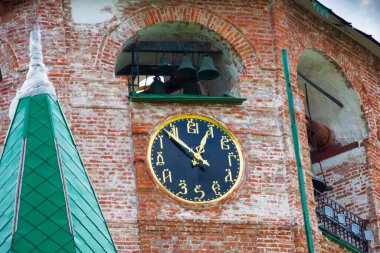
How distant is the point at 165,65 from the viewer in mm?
30328

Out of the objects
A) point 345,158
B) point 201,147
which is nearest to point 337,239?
point 345,158

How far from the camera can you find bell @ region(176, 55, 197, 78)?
30.1 m

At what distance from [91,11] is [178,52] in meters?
1.56

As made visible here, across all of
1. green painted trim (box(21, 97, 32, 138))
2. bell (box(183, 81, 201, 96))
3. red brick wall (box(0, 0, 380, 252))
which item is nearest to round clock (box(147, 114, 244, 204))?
red brick wall (box(0, 0, 380, 252))

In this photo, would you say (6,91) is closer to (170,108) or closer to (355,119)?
(170,108)

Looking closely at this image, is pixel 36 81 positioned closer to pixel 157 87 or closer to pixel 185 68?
pixel 185 68

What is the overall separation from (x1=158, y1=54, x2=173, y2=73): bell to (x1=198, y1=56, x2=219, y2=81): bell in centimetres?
57

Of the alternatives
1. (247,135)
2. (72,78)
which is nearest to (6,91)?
(72,78)

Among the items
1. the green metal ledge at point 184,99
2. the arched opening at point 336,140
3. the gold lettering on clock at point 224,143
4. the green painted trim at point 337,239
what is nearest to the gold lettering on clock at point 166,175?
the gold lettering on clock at point 224,143

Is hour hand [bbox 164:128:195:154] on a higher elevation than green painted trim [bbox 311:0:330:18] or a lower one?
lower

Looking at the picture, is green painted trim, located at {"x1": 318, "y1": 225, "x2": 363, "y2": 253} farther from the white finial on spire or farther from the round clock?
the white finial on spire

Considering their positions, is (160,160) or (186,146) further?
(186,146)

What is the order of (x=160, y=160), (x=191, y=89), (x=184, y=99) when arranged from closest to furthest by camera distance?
(x=160, y=160) < (x=184, y=99) < (x=191, y=89)

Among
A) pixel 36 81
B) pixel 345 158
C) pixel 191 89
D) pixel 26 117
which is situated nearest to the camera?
pixel 26 117
